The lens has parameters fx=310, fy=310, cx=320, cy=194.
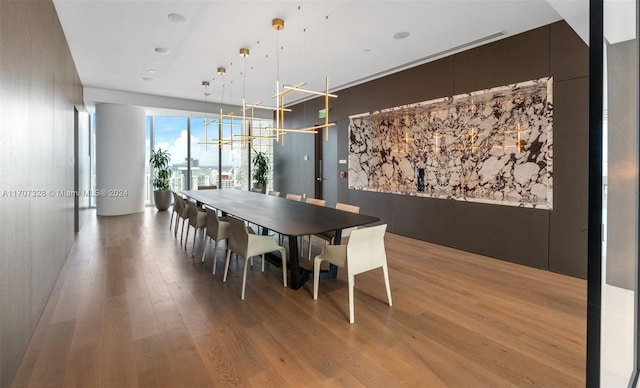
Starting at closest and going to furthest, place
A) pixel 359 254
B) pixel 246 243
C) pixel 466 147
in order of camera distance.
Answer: pixel 359 254
pixel 246 243
pixel 466 147

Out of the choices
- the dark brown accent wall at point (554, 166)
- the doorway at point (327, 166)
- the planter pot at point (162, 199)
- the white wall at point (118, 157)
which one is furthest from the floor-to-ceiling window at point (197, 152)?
the dark brown accent wall at point (554, 166)

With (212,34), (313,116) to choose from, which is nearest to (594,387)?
(212,34)

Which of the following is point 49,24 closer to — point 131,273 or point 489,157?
point 131,273

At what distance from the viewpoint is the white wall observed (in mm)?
7441

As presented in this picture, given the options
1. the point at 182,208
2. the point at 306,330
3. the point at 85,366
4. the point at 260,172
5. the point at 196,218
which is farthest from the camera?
the point at 260,172

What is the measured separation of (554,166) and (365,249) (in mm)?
2769

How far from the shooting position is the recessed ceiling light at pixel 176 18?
143 inches

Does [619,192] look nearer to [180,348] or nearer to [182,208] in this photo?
[180,348]

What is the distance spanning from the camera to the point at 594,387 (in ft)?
3.81

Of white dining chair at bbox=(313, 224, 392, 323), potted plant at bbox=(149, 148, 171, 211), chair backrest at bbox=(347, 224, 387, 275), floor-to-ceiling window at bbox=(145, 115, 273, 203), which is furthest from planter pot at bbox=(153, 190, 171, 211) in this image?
chair backrest at bbox=(347, 224, 387, 275)

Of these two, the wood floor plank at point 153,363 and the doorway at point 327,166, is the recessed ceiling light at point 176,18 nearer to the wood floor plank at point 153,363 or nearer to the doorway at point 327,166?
the wood floor plank at point 153,363

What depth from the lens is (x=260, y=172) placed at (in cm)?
928

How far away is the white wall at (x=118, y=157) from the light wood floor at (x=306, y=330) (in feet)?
14.2

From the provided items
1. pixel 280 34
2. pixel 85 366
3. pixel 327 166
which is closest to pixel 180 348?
pixel 85 366
